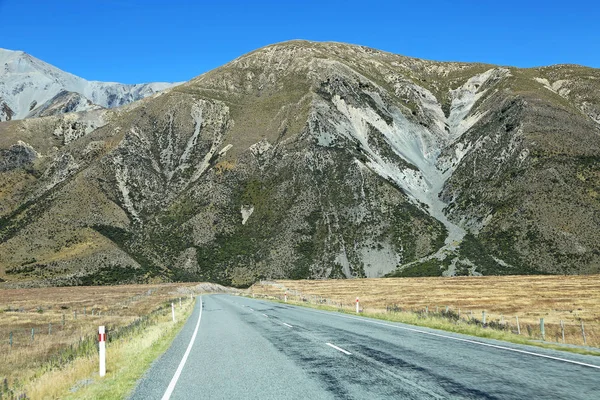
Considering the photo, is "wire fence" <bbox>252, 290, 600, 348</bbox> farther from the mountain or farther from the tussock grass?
the mountain

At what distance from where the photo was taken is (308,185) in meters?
135

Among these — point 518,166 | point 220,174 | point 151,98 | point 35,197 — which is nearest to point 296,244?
point 220,174

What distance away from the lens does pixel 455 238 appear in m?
121

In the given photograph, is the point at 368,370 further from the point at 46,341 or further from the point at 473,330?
the point at 46,341

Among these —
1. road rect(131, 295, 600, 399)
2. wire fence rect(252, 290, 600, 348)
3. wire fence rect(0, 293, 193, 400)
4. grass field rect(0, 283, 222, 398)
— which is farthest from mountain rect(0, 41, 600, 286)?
road rect(131, 295, 600, 399)

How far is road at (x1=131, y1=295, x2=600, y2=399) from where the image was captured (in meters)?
7.67

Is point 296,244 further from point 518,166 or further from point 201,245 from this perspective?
point 518,166

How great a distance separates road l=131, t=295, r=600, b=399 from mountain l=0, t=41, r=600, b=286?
99.1 m

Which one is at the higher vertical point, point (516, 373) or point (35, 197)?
point (35, 197)

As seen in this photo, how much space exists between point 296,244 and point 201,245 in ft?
91.0

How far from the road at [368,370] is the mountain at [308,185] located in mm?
99109

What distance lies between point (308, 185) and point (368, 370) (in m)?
126

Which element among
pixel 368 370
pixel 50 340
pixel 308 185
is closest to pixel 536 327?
pixel 368 370

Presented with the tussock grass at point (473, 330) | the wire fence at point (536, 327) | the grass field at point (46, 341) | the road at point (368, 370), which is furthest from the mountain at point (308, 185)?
the road at point (368, 370)
